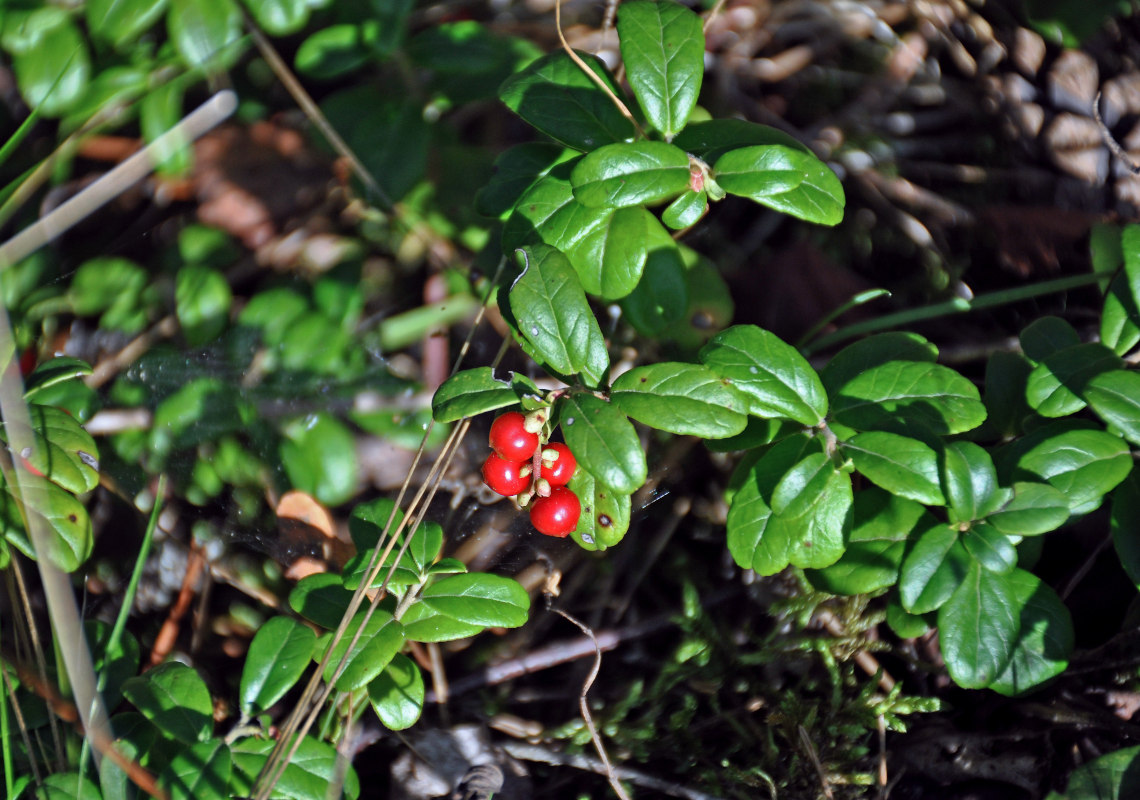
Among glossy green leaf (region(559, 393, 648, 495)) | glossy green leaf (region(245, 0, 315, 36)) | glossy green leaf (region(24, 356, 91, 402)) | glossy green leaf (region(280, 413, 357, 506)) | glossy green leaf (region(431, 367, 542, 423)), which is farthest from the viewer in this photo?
glossy green leaf (region(245, 0, 315, 36))

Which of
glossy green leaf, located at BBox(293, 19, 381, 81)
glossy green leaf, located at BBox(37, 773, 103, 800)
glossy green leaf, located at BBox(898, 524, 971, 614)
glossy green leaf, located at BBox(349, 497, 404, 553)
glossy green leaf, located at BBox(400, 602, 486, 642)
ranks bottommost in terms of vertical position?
glossy green leaf, located at BBox(37, 773, 103, 800)

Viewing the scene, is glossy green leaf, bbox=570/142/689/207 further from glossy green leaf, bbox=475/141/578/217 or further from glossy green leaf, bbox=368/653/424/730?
glossy green leaf, bbox=368/653/424/730

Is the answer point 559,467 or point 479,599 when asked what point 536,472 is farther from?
point 479,599

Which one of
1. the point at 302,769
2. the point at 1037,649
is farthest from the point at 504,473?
the point at 1037,649

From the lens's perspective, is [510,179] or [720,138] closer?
[720,138]

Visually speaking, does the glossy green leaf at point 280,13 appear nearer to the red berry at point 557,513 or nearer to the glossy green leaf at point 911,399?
the red berry at point 557,513

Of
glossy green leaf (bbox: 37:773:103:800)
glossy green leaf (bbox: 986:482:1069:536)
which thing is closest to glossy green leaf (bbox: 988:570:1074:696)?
glossy green leaf (bbox: 986:482:1069:536)
